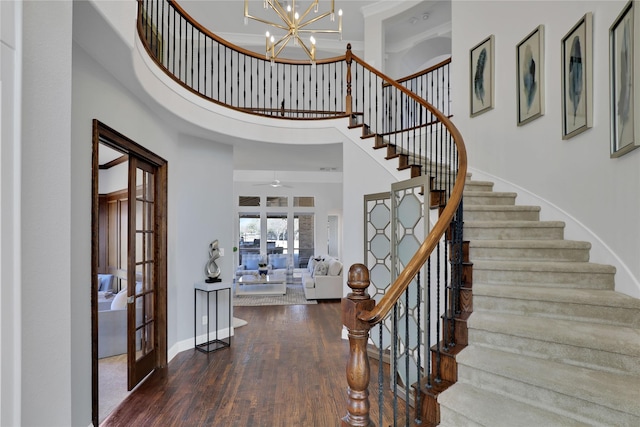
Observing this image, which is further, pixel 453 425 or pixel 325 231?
pixel 325 231

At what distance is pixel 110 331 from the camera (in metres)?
4.08

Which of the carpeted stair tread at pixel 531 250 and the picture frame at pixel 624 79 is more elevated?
the picture frame at pixel 624 79

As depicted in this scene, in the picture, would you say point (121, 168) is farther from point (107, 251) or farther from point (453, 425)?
point (453, 425)

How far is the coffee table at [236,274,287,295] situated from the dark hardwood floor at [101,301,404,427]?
2685 millimetres

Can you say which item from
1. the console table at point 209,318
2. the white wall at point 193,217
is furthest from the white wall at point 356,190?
the console table at point 209,318

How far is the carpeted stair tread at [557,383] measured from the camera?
4.96 feet

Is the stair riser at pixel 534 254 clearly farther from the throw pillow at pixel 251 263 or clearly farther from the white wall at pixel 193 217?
the throw pillow at pixel 251 263

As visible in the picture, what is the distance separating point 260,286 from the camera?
7879 millimetres

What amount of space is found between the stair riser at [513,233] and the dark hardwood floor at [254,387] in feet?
5.17

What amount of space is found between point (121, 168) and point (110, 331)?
10.8ft

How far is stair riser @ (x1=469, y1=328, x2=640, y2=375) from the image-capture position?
1.73m

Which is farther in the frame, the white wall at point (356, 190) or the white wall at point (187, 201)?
the white wall at point (356, 190)

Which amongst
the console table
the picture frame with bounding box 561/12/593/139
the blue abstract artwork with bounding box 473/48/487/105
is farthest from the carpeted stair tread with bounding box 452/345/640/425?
the blue abstract artwork with bounding box 473/48/487/105

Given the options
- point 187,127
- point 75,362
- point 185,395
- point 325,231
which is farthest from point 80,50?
point 325,231
